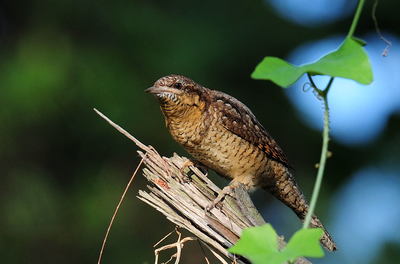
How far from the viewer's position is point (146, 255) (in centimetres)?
632

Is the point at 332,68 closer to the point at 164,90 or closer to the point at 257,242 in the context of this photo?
the point at 257,242

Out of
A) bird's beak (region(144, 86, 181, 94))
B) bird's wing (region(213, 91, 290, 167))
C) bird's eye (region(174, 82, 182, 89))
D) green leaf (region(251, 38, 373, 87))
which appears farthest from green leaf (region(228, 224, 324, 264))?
bird's wing (region(213, 91, 290, 167))

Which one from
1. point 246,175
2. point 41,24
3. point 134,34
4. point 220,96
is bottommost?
point 41,24

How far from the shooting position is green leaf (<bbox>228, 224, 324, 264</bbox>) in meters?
1.02

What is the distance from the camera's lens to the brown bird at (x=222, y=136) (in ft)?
9.41

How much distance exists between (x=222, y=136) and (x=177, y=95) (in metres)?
0.28

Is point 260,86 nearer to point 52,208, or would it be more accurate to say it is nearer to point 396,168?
point 396,168

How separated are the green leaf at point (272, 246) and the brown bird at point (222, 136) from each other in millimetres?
1666

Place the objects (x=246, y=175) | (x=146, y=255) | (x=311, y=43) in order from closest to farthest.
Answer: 1. (x=246, y=175)
2. (x=146, y=255)
3. (x=311, y=43)

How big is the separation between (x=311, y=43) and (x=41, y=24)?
264cm

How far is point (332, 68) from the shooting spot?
3.65ft

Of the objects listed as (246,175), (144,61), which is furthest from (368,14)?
(246,175)

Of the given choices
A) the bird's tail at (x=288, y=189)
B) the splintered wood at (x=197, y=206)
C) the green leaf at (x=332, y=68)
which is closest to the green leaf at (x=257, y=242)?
the green leaf at (x=332, y=68)

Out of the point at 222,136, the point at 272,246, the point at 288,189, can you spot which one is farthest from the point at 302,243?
the point at 288,189
